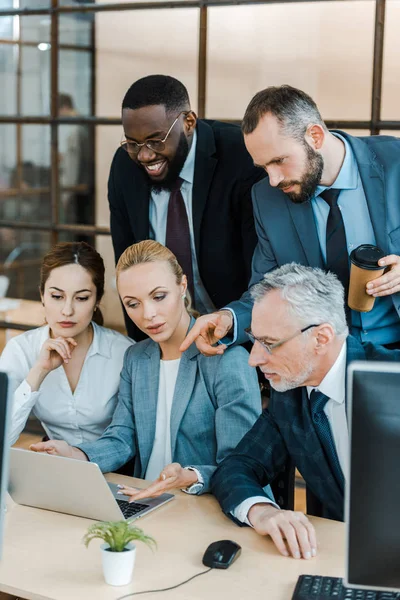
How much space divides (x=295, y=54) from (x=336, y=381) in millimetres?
1813

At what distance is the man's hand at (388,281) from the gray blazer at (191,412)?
472 millimetres

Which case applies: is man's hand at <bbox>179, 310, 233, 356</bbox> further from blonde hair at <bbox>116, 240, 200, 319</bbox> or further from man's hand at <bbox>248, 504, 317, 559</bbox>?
man's hand at <bbox>248, 504, 317, 559</bbox>

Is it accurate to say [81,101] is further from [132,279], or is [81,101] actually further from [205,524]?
[205,524]

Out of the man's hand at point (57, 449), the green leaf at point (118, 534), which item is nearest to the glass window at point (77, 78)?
the man's hand at point (57, 449)

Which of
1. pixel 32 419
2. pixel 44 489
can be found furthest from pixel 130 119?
pixel 32 419

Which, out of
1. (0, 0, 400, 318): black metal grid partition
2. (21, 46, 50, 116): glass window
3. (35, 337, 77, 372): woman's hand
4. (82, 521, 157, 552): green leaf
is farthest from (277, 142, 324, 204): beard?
(21, 46, 50, 116): glass window

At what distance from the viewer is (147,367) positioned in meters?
2.54

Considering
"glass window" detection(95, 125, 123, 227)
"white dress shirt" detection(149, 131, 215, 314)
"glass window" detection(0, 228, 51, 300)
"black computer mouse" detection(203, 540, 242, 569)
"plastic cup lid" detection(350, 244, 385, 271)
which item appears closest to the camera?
"black computer mouse" detection(203, 540, 242, 569)

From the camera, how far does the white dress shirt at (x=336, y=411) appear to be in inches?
76.2

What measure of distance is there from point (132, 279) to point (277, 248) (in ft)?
1.39

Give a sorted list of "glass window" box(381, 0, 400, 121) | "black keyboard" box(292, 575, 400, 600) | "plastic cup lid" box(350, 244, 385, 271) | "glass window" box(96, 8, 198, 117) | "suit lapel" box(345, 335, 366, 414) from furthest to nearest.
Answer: "glass window" box(96, 8, 198, 117)
"glass window" box(381, 0, 400, 121)
"plastic cup lid" box(350, 244, 385, 271)
"suit lapel" box(345, 335, 366, 414)
"black keyboard" box(292, 575, 400, 600)

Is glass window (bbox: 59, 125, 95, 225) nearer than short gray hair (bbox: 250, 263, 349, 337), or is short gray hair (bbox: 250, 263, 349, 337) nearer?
short gray hair (bbox: 250, 263, 349, 337)

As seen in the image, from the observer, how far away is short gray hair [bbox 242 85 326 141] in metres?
2.25

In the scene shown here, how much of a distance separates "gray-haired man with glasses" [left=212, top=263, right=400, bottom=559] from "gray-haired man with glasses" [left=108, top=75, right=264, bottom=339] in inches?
28.4
